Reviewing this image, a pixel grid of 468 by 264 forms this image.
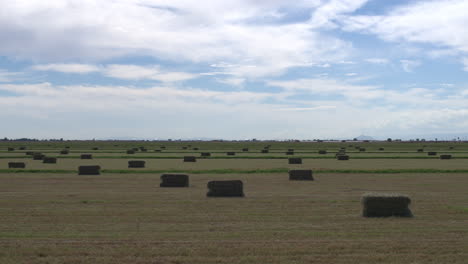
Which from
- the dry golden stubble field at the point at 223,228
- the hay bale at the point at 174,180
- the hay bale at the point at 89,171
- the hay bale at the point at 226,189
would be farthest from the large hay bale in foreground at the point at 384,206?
the hay bale at the point at 89,171

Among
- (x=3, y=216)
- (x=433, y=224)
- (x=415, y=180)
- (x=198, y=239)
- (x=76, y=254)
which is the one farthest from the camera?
(x=415, y=180)

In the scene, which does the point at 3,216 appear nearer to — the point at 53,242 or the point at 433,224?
the point at 53,242

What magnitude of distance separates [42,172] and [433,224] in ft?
101

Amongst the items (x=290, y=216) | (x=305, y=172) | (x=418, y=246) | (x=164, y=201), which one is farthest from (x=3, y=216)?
(x=305, y=172)

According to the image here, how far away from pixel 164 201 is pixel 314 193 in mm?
7028

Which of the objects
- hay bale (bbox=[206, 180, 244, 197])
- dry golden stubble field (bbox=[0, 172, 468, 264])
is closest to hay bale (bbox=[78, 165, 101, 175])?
dry golden stubble field (bbox=[0, 172, 468, 264])

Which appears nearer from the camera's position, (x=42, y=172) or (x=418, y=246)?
(x=418, y=246)

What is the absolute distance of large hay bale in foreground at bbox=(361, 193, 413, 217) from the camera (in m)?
17.2

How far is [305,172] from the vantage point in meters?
33.1

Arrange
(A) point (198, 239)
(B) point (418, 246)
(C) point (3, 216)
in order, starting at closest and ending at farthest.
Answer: (B) point (418, 246), (A) point (198, 239), (C) point (3, 216)

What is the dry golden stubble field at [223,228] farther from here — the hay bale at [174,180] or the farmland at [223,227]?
the hay bale at [174,180]

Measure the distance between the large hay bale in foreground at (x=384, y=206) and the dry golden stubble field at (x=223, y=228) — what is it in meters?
0.39

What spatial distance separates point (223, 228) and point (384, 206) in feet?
18.0

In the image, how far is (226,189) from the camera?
2327cm
